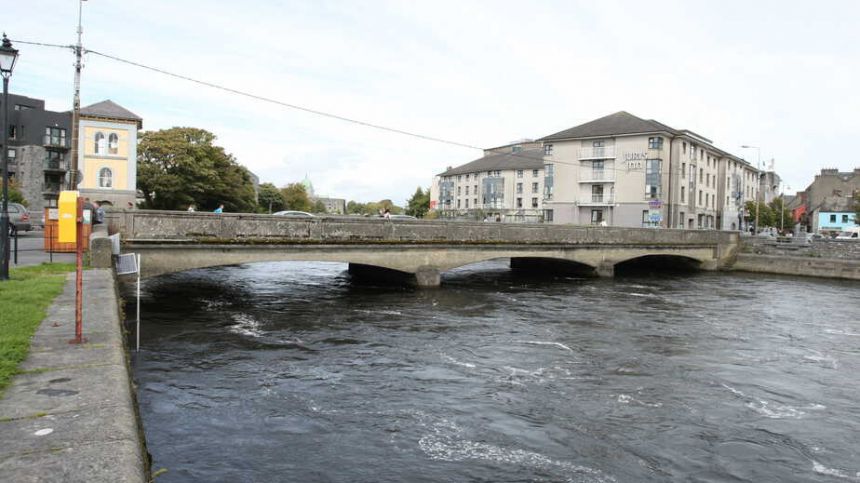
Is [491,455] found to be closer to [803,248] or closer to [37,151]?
[803,248]

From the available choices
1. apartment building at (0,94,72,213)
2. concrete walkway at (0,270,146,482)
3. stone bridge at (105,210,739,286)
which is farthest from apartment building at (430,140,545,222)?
concrete walkway at (0,270,146,482)

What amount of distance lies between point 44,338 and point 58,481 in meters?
4.35

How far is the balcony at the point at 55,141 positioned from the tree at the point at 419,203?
230 ft

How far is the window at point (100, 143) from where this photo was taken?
5150 cm

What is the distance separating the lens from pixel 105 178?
5169 cm

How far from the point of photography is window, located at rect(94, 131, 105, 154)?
51.5 metres

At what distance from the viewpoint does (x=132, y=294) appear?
793 inches

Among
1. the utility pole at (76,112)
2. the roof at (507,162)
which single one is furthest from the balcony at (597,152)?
the utility pole at (76,112)

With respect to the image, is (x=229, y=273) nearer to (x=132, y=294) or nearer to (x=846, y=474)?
(x=132, y=294)

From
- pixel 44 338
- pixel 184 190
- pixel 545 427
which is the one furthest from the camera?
pixel 184 190

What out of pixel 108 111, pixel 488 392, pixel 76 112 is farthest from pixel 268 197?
pixel 488 392

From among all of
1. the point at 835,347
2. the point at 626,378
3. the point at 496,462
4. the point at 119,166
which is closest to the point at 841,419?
the point at 626,378

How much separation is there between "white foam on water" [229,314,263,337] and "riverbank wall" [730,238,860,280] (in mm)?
40512

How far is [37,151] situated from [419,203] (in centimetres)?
7834
